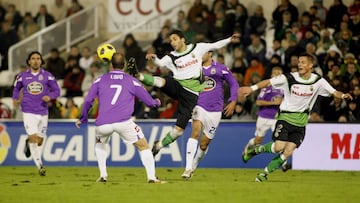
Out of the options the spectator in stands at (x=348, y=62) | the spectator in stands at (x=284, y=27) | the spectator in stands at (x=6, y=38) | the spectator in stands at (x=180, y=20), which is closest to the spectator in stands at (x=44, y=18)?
the spectator in stands at (x=6, y=38)

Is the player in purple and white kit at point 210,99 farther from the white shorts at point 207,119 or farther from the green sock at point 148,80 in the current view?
the green sock at point 148,80

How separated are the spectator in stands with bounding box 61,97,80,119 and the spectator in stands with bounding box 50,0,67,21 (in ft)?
18.0

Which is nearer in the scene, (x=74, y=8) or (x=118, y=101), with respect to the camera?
(x=118, y=101)

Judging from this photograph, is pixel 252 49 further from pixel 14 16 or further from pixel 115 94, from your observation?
pixel 115 94

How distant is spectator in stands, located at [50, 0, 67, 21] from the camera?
31594 millimetres

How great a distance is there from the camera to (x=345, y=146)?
23.0m

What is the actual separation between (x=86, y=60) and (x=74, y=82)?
117 cm

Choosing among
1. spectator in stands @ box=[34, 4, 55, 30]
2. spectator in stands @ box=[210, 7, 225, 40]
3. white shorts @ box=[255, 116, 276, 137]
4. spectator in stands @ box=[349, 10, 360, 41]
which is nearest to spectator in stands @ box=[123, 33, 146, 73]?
spectator in stands @ box=[210, 7, 225, 40]

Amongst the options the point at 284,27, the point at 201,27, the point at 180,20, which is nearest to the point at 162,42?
A: the point at 180,20

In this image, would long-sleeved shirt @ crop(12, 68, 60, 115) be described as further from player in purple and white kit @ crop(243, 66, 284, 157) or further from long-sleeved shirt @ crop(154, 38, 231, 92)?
player in purple and white kit @ crop(243, 66, 284, 157)

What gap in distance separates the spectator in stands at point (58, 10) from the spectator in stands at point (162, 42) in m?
4.13

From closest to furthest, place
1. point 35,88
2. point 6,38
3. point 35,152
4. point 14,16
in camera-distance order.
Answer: point 35,152
point 35,88
point 6,38
point 14,16

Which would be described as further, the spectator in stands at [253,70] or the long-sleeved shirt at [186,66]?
the spectator in stands at [253,70]

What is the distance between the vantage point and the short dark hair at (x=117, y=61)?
16.5 metres
